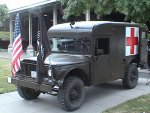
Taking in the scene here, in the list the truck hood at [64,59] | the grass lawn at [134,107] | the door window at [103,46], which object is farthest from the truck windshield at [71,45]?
the grass lawn at [134,107]

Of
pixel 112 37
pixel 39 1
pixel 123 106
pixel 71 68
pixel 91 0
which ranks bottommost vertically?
pixel 123 106

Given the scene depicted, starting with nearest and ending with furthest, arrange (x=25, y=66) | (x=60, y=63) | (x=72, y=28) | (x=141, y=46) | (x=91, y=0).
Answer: (x=91, y=0) → (x=60, y=63) → (x=25, y=66) → (x=72, y=28) → (x=141, y=46)

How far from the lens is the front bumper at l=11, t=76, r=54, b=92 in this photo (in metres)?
7.21

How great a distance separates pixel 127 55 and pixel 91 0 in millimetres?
3446

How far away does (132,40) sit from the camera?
1010 centimetres

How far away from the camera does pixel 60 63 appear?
24.3 ft

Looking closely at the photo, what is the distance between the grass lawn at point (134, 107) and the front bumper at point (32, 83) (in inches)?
57.9

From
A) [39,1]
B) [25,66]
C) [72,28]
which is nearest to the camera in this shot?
[25,66]

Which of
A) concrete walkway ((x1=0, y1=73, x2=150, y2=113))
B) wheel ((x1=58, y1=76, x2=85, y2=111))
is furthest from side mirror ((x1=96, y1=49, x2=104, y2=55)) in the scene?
concrete walkway ((x1=0, y1=73, x2=150, y2=113))

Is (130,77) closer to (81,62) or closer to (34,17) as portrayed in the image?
(81,62)

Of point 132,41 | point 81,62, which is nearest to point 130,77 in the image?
point 132,41

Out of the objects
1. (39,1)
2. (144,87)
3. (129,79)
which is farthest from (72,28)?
(39,1)

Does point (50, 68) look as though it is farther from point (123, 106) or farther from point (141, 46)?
point (141, 46)

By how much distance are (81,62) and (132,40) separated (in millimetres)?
2872
